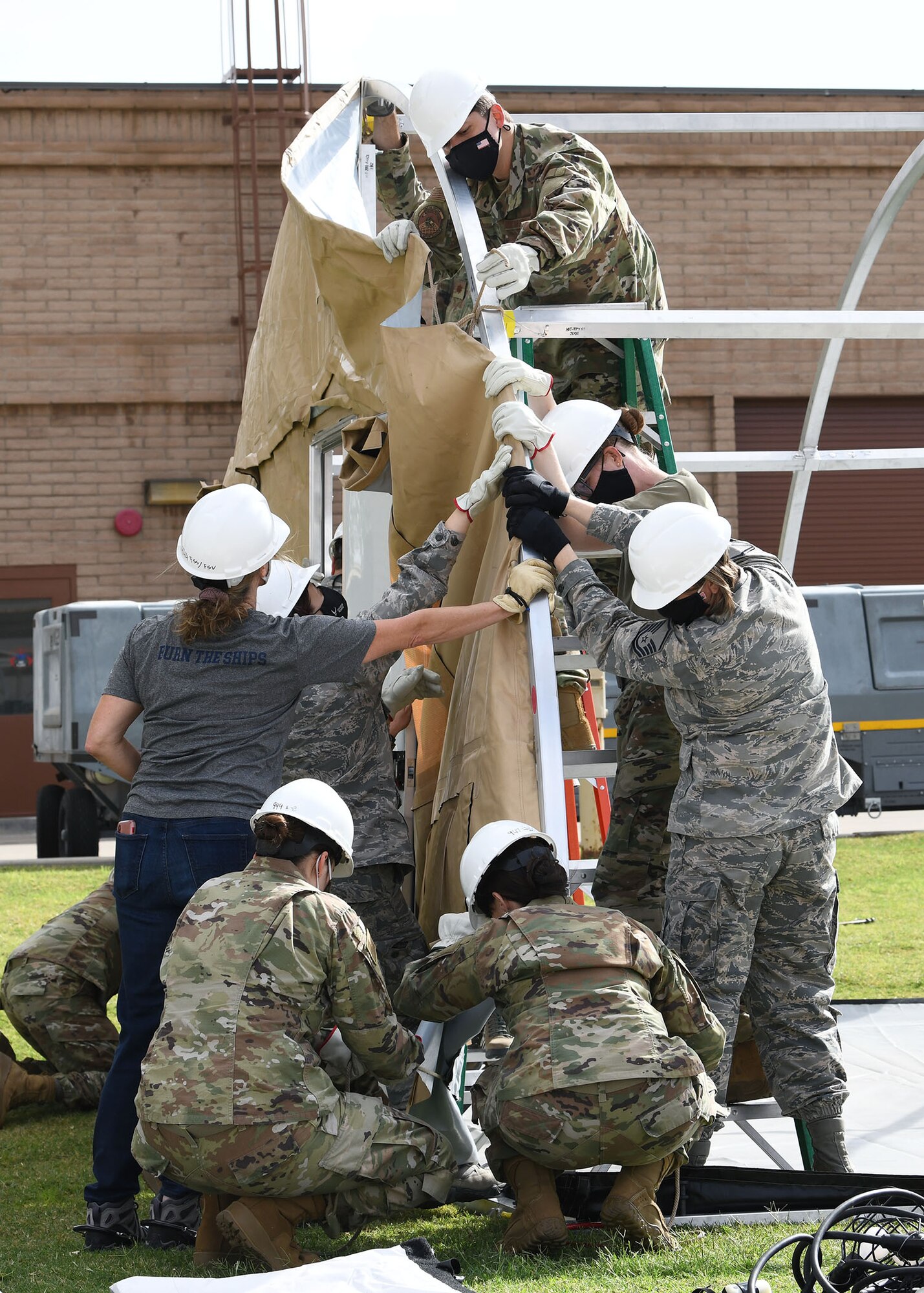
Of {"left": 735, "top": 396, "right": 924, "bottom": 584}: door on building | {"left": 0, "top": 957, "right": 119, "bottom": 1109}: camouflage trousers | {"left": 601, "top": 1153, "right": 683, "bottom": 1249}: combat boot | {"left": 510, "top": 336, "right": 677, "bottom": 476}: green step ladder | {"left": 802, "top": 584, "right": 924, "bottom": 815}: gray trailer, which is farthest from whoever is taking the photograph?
{"left": 735, "top": 396, "right": 924, "bottom": 584}: door on building

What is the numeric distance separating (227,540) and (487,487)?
0.81 m

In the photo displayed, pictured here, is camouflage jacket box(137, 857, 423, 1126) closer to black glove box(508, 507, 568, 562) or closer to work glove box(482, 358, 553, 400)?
black glove box(508, 507, 568, 562)

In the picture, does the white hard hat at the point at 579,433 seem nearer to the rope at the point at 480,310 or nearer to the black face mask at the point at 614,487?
the black face mask at the point at 614,487

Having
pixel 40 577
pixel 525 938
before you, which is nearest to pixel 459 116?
pixel 525 938

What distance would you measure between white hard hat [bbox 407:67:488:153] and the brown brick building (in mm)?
13202

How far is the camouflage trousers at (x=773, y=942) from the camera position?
3830 mm

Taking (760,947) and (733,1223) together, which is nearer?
(733,1223)

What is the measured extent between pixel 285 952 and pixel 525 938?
22.6 inches

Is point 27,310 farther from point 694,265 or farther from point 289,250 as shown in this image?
point 289,250

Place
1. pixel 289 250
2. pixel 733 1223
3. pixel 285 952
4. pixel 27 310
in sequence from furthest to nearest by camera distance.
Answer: pixel 27 310 < pixel 289 250 < pixel 733 1223 < pixel 285 952

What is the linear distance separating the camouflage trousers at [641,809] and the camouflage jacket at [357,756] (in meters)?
0.66

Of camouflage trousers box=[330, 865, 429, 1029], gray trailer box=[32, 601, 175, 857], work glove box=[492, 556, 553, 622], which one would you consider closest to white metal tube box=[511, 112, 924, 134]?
work glove box=[492, 556, 553, 622]

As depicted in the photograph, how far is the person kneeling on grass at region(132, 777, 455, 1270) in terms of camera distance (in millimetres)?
3346

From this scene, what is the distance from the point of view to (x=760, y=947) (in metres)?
3.95
